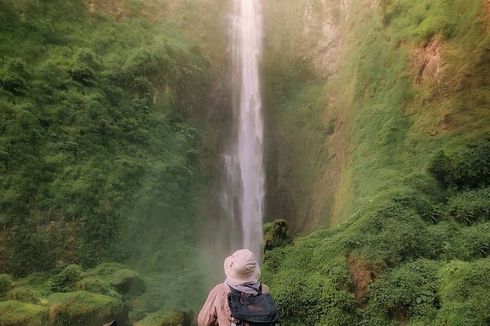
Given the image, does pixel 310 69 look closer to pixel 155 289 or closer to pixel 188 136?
pixel 188 136

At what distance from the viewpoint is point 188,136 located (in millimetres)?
18406

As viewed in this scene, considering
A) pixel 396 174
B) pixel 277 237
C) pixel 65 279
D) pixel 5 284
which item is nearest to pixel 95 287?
pixel 65 279

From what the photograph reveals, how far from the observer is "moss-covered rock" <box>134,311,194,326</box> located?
383 inches

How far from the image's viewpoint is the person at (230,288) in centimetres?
323

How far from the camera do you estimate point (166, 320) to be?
32.2 feet

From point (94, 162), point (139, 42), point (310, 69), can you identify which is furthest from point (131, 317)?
point (310, 69)

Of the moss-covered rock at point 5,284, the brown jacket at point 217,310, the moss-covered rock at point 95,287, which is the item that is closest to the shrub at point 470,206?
the moss-covered rock at point 95,287

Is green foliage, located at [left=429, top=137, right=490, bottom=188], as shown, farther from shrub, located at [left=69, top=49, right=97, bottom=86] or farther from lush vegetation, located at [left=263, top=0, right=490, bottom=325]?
shrub, located at [left=69, top=49, right=97, bottom=86]

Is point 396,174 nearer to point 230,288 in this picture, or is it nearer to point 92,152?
point 92,152

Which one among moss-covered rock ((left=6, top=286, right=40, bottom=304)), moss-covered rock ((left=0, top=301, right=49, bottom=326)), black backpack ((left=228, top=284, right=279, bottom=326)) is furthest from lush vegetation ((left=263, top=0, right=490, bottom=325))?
black backpack ((left=228, top=284, right=279, bottom=326))

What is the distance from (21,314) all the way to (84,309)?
3.81ft

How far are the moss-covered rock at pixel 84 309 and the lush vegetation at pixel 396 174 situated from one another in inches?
136

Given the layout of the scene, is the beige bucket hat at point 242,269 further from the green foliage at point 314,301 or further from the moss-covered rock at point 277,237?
the moss-covered rock at point 277,237

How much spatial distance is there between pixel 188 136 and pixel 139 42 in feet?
15.0
